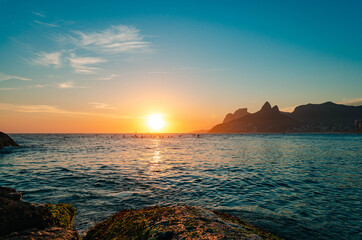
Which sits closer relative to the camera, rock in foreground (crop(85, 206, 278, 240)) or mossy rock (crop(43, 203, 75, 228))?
rock in foreground (crop(85, 206, 278, 240))

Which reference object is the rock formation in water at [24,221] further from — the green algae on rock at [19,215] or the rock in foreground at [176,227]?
the rock in foreground at [176,227]

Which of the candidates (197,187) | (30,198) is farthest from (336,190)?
(30,198)

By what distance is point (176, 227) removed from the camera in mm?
4000

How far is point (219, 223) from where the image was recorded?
434cm

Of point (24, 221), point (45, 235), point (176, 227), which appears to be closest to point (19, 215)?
point (24, 221)

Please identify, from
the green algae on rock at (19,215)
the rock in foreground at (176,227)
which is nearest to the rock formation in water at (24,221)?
the green algae on rock at (19,215)

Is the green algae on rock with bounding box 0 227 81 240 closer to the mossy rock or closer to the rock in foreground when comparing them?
the mossy rock

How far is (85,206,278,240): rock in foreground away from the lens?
3.75m

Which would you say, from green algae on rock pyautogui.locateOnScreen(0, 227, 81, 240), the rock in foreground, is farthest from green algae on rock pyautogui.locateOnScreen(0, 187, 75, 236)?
the rock in foreground

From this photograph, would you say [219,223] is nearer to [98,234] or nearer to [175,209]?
[175,209]

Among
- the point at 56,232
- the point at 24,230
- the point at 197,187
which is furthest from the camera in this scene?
the point at 197,187

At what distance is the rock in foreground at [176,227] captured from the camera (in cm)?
375

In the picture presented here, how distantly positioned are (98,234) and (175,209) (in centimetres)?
247

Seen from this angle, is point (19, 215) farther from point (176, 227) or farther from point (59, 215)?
point (176, 227)
